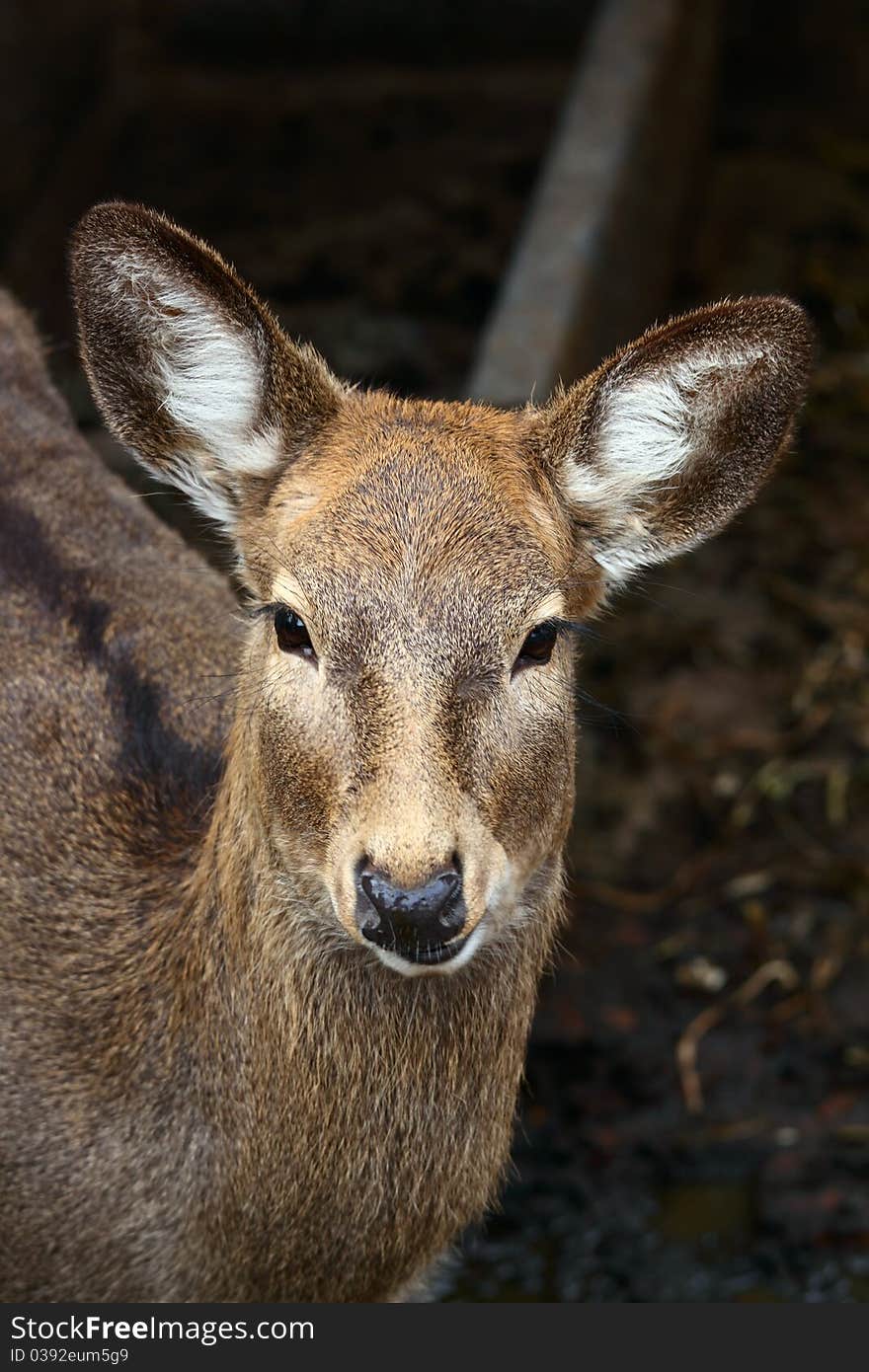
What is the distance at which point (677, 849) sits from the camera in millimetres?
5789

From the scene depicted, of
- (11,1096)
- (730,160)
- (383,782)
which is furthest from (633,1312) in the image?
(730,160)

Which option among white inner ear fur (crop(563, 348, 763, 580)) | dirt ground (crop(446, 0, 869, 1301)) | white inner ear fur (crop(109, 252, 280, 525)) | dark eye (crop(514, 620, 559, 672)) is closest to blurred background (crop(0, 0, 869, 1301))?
dirt ground (crop(446, 0, 869, 1301))

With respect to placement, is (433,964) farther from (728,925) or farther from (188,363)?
(728,925)

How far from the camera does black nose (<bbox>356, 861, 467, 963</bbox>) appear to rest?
8.79 feet

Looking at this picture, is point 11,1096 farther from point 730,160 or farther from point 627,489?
point 730,160

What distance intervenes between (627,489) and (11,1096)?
1.64m

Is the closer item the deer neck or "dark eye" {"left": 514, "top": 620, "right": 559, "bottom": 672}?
"dark eye" {"left": 514, "top": 620, "right": 559, "bottom": 672}

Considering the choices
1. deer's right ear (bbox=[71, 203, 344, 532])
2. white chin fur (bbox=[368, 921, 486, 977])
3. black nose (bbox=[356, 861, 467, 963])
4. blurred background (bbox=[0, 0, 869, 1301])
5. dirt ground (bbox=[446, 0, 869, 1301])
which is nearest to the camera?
black nose (bbox=[356, 861, 467, 963])

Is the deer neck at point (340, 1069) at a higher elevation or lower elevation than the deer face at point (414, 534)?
lower

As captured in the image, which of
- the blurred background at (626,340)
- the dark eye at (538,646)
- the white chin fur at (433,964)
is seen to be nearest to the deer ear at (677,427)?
the blurred background at (626,340)

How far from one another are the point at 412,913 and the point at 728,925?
3.03 m

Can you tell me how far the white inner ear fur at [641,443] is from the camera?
328 cm

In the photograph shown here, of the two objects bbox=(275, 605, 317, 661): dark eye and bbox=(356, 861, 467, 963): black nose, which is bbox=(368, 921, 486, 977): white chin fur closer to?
bbox=(356, 861, 467, 963): black nose

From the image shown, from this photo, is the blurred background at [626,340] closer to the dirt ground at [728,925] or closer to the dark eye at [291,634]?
the dirt ground at [728,925]
